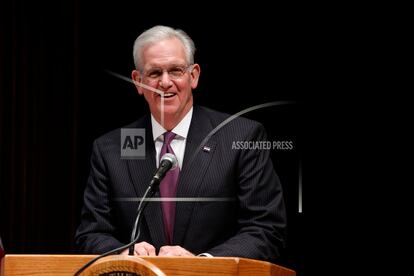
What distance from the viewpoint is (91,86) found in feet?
10.9

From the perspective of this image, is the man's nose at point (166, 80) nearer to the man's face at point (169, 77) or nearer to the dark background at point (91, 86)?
the man's face at point (169, 77)

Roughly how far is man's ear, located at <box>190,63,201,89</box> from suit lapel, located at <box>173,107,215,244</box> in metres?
0.15

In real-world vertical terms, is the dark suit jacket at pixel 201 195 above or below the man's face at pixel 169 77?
below

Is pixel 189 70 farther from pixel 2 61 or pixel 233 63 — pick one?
pixel 2 61

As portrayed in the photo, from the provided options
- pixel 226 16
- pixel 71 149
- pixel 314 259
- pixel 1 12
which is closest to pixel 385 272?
pixel 314 259

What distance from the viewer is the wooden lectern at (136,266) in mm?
1820

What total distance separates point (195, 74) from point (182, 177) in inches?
15.4

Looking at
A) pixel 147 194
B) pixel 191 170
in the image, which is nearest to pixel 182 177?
pixel 191 170

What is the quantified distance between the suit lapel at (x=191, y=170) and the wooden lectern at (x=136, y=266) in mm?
923

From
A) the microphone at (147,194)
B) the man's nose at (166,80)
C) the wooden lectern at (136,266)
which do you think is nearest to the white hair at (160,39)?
the man's nose at (166,80)

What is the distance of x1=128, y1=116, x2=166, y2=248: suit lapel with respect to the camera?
112 inches

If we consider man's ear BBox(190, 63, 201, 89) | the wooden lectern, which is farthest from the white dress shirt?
A: the wooden lectern

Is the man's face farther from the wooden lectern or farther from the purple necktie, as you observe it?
the wooden lectern

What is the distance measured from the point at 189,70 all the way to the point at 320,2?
55 cm
